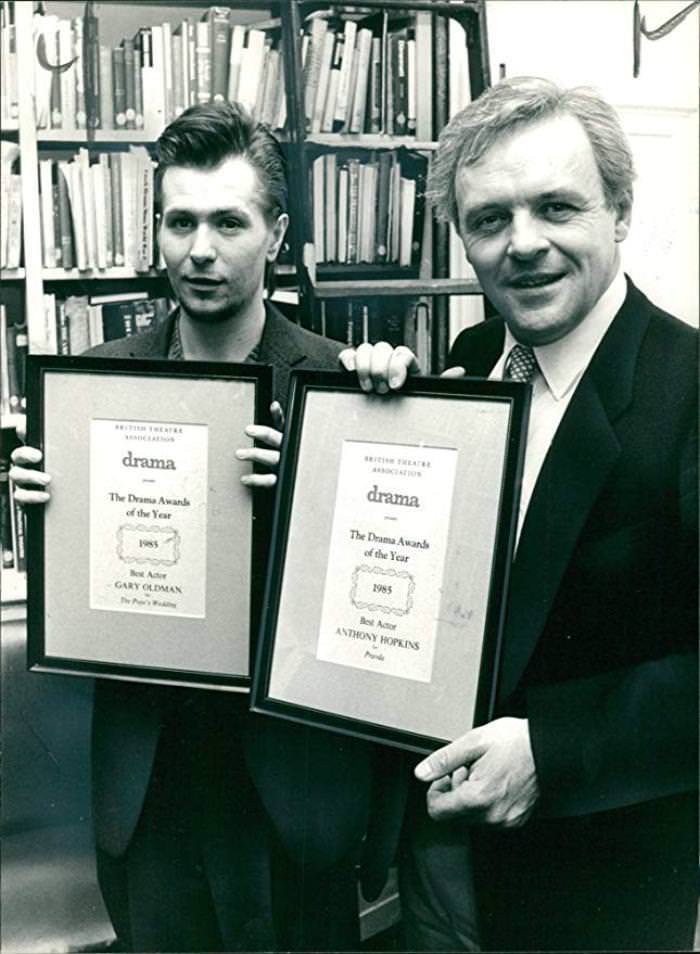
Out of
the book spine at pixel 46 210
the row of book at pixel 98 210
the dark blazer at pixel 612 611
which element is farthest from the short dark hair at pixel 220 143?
the dark blazer at pixel 612 611

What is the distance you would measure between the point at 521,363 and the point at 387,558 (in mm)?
367

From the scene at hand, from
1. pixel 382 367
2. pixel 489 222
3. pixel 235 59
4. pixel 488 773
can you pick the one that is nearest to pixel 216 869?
pixel 488 773

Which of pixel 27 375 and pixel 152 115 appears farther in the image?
pixel 152 115

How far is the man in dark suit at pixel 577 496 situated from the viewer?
1260 millimetres

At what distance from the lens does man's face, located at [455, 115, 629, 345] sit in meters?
1.25

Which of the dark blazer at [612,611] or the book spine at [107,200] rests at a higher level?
the book spine at [107,200]

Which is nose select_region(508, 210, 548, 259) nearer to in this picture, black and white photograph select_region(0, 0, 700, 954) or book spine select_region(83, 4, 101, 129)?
black and white photograph select_region(0, 0, 700, 954)

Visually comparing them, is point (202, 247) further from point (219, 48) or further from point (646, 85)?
point (646, 85)

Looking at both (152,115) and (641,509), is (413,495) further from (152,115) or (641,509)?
(152,115)

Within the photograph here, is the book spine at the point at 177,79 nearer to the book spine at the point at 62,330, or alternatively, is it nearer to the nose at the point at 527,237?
the book spine at the point at 62,330

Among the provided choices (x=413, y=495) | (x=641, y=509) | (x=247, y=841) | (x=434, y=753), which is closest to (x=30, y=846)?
(x=247, y=841)

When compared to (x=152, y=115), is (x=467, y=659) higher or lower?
lower

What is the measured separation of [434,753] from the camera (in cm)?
127

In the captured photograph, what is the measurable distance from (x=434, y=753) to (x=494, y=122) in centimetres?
89
